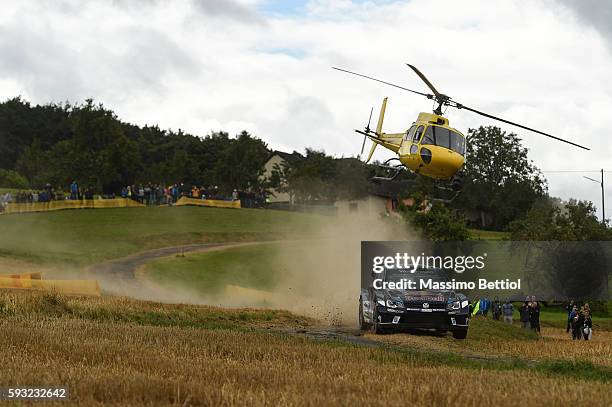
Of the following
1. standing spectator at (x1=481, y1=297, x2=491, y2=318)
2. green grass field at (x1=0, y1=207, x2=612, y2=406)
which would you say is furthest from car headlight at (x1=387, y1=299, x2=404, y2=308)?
standing spectator at (x1=481, y1=297, x2=491, y2=318)

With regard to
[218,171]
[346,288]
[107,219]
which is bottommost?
[346,288]

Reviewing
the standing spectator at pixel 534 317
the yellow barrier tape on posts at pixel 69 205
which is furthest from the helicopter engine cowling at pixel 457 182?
the yellow barrier tape on posts at pixel 69 205

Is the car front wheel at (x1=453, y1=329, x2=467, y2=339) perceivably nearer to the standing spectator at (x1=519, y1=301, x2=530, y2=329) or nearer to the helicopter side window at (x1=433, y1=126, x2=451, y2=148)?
the helicopter side window at (x1=433, y1=126, x2=451, y2=148)

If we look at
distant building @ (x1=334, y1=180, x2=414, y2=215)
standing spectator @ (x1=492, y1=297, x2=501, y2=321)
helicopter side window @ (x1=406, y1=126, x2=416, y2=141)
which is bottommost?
standing spectator @ (x1=492, y1=297, x2=501, y2=321)

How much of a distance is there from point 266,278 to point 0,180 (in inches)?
3162

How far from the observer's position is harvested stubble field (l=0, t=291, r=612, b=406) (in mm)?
9492

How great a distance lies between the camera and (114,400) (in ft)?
29.6

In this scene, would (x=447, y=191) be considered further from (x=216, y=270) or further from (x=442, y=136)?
(x=216, y=270)

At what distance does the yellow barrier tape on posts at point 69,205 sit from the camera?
77.8 metres

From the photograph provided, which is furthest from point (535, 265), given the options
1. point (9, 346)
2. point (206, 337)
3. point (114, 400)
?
point (114, 400)

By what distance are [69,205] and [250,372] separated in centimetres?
7386

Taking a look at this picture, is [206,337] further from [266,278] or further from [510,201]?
[510,201]

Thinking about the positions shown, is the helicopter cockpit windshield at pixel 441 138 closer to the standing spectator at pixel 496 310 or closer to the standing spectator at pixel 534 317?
the standing spectator at pixel 534 317

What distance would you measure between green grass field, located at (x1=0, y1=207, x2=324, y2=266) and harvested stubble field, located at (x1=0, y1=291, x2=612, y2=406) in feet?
126
